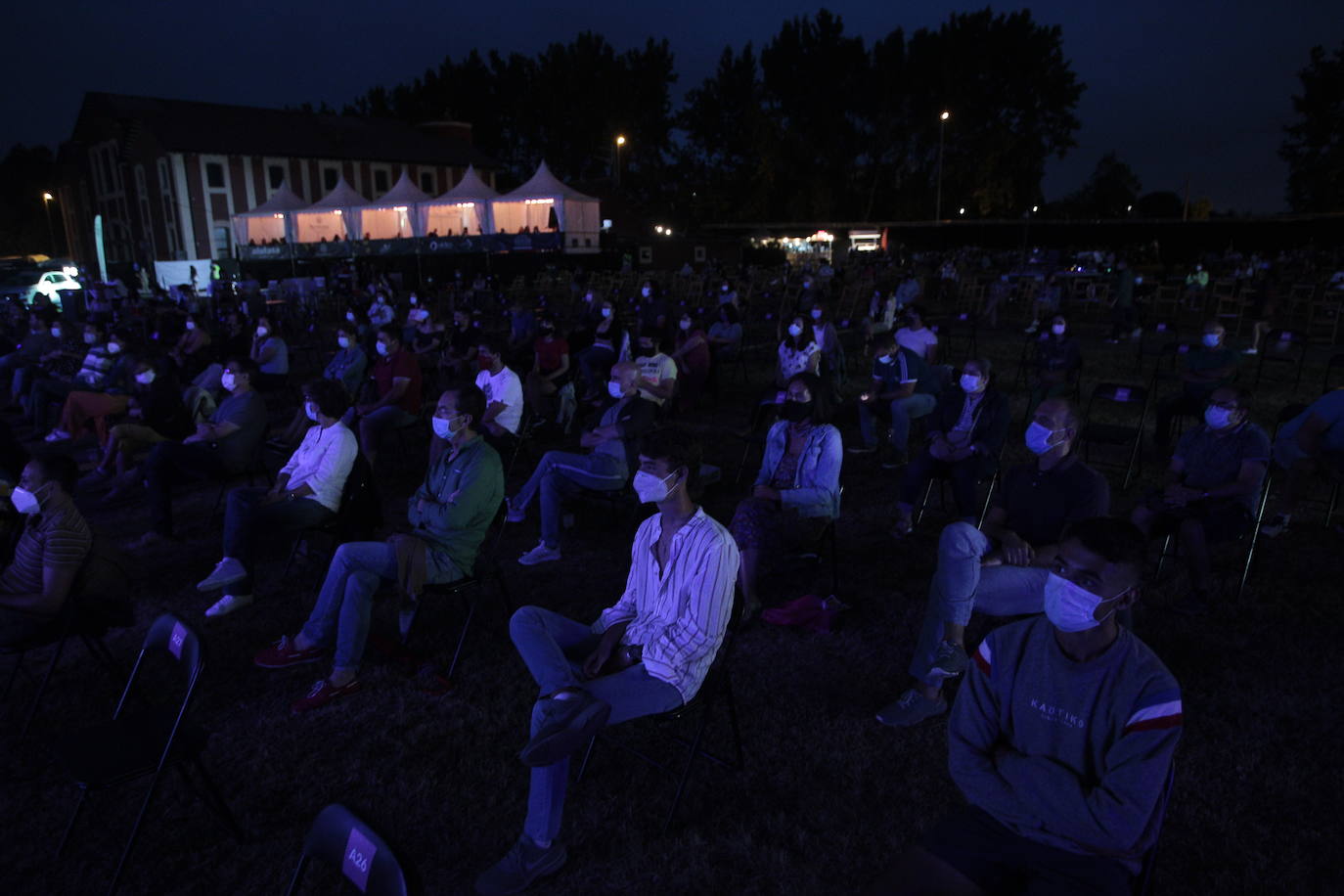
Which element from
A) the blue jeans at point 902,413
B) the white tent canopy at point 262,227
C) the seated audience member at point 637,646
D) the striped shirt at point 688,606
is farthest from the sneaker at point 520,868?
the white tent canopy at point 262,227

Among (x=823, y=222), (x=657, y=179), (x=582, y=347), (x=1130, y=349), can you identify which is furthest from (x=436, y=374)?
(x=657, y=179)

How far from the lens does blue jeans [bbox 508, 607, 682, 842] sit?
9.32ft

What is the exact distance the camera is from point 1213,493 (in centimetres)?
469

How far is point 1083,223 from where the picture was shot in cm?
4228

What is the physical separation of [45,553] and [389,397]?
396 cm

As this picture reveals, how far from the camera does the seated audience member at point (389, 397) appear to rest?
24.3 feet

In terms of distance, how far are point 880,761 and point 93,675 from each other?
407cm

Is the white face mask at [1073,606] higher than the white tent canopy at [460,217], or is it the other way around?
the white tent canopy at [460,217]

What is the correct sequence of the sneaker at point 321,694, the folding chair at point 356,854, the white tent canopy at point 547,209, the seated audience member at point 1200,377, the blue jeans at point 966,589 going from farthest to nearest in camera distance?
the white tent canopy at point 547,209 < the seated audience member at point 1200,377 < the sneaker at point 321,694 < the blue jeans at point 966,589 < the folding chair at point 356,854

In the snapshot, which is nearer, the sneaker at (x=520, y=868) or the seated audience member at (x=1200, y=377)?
the sneaker at (x=520, y=868)

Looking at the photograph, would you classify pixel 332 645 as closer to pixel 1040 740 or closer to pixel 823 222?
pixel 1040 740

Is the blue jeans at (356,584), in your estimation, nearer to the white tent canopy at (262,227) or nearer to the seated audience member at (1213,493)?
the seated audience member at (1213,493)

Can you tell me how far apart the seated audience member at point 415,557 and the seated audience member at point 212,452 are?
2.33 meters

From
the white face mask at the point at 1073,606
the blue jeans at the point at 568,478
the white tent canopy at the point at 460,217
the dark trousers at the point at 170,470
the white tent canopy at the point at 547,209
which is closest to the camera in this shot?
the white face mask at the point at 1073,606
